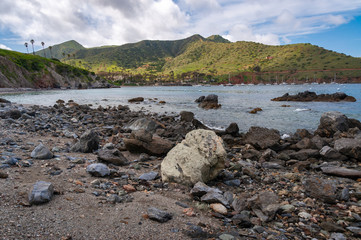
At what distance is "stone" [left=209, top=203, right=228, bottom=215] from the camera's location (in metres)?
4.75

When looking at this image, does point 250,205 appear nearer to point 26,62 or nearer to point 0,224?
point 0,224

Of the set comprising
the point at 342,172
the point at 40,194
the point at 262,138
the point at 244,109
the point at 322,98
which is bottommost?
the point at 244,109

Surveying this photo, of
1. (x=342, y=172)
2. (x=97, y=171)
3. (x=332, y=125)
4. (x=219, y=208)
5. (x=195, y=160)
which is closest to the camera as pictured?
(x=219, y=208)

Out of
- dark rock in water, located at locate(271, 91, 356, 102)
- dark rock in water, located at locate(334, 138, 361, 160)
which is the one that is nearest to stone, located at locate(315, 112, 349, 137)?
dark rock in water, located at locate(334, 138, 361, 160)

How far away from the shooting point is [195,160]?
6324 millimetres

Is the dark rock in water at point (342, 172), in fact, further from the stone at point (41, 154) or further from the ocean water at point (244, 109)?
the ocean water at point (244, 109)

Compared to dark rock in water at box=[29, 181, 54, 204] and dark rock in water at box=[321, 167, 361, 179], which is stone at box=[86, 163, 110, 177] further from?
dark rock in water at box=[321, 167, 361, 179]

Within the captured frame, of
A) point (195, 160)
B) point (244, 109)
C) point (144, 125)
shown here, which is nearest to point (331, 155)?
point (195, 160)

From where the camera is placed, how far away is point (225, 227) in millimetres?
4254

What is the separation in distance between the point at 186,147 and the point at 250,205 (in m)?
2.45

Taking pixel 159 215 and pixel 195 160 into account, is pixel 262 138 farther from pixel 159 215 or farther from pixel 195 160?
pixel 159 215

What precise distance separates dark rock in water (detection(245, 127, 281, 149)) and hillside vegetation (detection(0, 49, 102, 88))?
95.3m

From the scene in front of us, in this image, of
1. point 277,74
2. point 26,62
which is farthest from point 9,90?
point 277,74

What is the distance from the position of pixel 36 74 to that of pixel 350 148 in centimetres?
A: 11934
